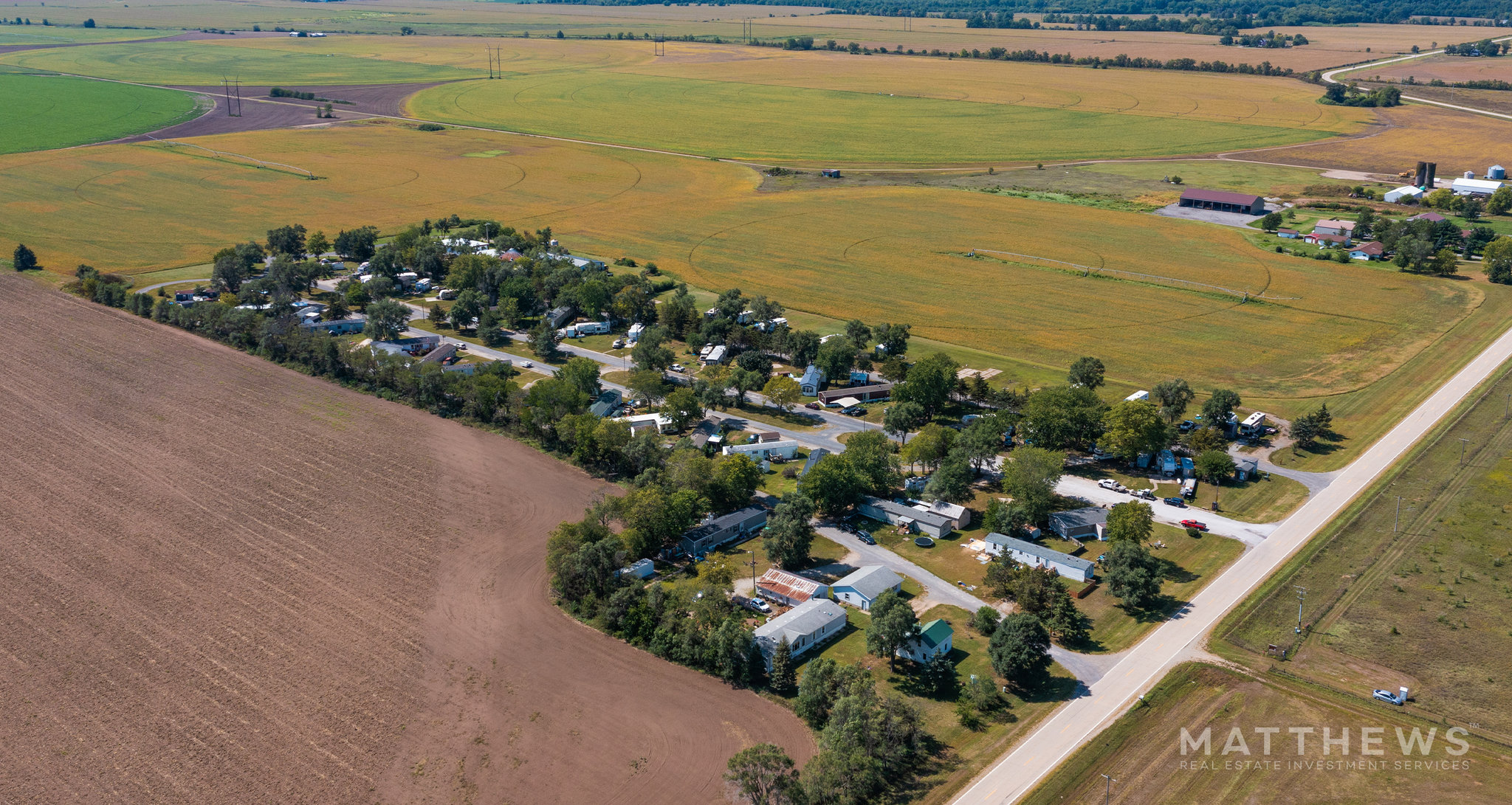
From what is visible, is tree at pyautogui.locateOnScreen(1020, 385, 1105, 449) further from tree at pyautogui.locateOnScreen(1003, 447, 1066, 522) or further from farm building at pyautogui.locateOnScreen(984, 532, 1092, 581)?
farm building at pyautogui.locateOnScreen(984, 532, 1092, 581)

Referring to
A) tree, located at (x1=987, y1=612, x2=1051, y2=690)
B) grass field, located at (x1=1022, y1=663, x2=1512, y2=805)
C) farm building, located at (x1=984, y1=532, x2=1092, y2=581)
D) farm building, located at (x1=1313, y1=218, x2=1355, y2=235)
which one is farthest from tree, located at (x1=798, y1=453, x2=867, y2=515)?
farm building, located at (x1=1313, y1=218, x2=1355, y2=235)

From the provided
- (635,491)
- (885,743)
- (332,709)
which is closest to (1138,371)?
(635,491)

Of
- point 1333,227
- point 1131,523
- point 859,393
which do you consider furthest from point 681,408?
point 1333,227

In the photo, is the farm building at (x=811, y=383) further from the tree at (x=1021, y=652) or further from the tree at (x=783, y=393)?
the tree at (x=1021, y=652)

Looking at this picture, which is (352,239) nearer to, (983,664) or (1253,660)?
(983,664)

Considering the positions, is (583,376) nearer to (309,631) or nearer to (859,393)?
(859,393)

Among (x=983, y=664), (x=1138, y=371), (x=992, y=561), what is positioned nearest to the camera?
(x=983, y=664)
